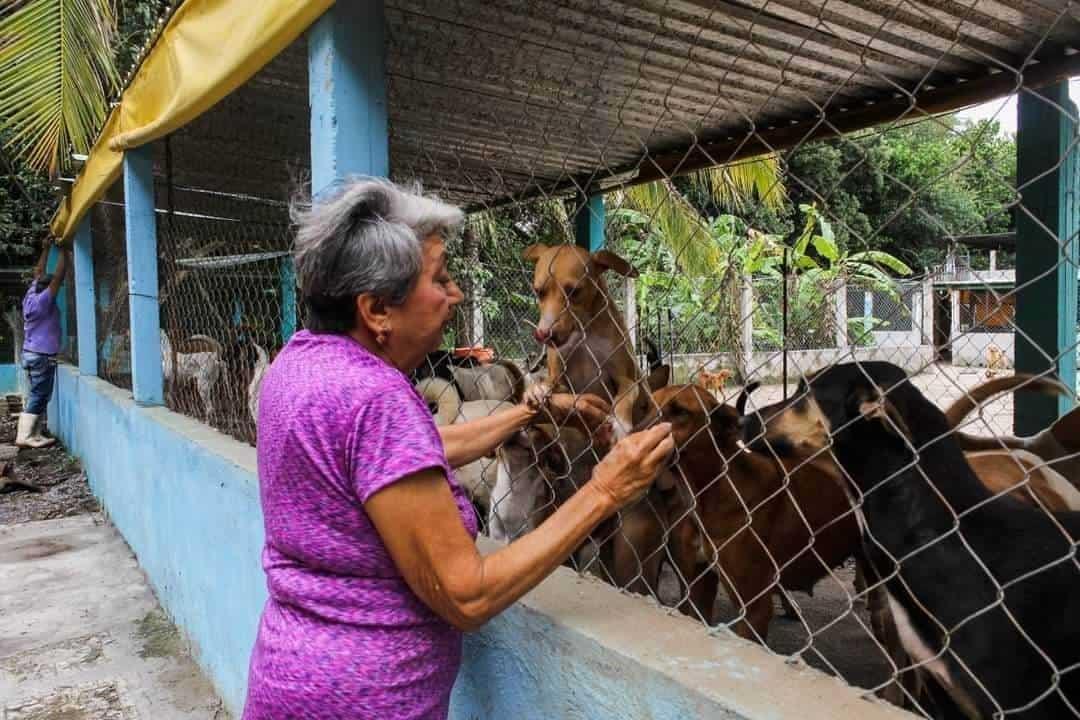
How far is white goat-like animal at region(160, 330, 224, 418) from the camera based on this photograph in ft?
19.1

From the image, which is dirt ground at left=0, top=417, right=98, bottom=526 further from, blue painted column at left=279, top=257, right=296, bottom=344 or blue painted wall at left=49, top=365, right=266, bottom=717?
blue painted column at left=279, top=257, right=296, bottom=344

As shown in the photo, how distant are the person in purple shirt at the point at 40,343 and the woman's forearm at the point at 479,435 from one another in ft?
33.9

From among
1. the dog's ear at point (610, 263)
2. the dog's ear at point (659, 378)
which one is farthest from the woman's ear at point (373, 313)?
the dog's ear at point (610, 263)

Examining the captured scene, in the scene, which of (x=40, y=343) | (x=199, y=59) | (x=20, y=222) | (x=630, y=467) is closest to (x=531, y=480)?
(x=630, y=467)

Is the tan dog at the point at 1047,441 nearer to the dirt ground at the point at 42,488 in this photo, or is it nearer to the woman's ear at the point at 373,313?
the woman's ear at the point at 373,313

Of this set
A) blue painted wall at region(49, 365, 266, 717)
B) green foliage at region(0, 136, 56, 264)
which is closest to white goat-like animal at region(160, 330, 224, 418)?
blue painted wall at region(49, 365, 266, 717)

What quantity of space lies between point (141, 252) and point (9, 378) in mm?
14930

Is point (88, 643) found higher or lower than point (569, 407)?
lower

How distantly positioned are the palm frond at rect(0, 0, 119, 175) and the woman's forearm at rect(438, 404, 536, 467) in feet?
24.8

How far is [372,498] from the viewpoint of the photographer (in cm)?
147

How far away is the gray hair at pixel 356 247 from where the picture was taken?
161cm

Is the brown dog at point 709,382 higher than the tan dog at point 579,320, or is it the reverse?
the tan dog at point 579,320

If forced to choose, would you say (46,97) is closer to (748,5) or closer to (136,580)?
(136,580)

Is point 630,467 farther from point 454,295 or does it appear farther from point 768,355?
point 768,355
